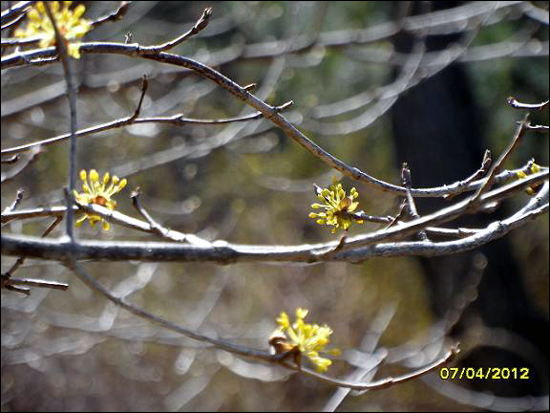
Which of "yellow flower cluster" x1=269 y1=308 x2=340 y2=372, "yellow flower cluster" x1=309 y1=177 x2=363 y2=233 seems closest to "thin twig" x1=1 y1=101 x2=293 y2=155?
"yellow flower cluster" x1=309 y1=177 x2=363 y2=233

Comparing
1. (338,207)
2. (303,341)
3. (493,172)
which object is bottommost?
(303,341)

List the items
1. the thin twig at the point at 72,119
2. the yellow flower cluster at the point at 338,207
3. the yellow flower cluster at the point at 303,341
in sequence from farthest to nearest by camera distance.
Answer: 1. the yellow flower cluster at the point at 338,207
2. the yellow flower cluster at the point at 303,341
3. the thin twig at the point at 72,119

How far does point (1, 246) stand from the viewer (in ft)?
Answer: 2.40

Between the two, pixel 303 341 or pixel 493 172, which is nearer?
pixel 493 172

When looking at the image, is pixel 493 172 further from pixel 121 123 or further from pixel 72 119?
pixel 121 123

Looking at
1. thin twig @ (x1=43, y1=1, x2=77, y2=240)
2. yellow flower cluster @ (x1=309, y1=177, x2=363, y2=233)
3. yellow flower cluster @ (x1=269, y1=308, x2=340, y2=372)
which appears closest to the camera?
thin twig @ (x1=43, y1=1, x2=77, y2=240)

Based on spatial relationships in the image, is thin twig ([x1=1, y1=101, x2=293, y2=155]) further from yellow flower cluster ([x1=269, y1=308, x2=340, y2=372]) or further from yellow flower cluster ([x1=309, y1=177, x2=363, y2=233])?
yellow flower cluster ([x1=269, y1=308, x2=340, y2=372])

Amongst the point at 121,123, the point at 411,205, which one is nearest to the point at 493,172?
the point at 411,205

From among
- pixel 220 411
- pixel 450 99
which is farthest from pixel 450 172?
pixel 220 411

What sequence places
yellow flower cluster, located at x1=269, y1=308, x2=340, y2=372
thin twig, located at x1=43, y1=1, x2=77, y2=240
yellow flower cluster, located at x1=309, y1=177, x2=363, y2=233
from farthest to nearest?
yellow flower cluster, located at x1=309, y1=177, x2=363, y2=233, yellow flower cluster, located at x1=269, y1=308, x2=340, y2=372, thin twig, located at x1=43, y1=1, x2=77, y2=240

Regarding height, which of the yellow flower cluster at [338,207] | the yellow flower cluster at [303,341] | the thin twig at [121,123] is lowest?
the yellow flower cluster at [303,341]

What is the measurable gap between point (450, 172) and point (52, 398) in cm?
298

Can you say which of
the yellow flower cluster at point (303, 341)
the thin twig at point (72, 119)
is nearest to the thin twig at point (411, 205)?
the yellow flower cluster at point (303, 341)

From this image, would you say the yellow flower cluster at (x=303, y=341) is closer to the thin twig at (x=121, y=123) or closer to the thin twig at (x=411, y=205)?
the thin twig at (x=411, y=205)
